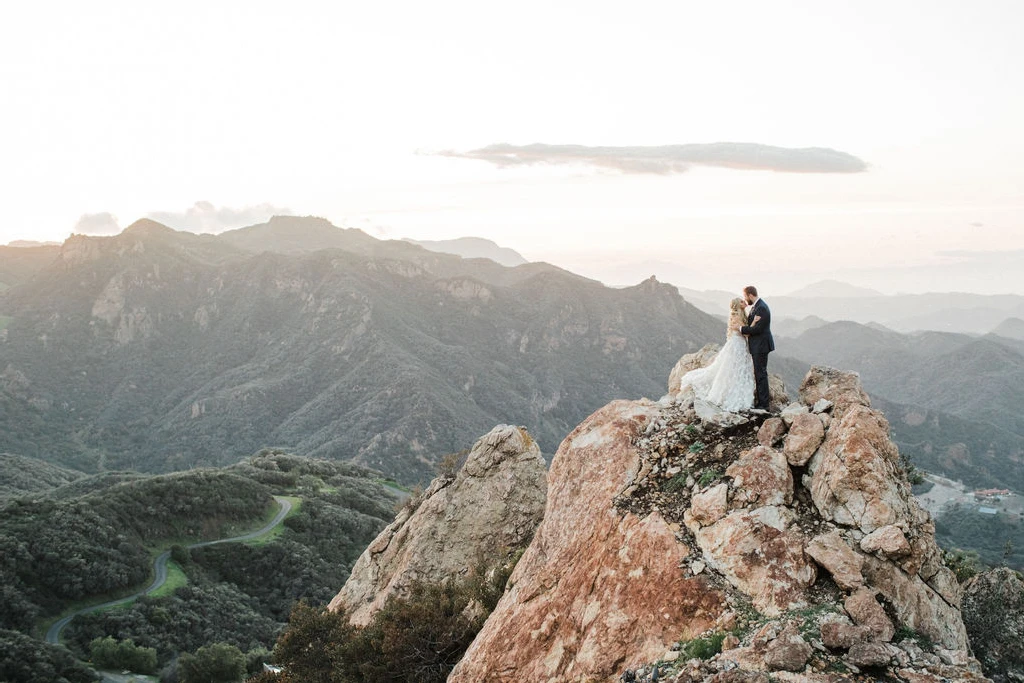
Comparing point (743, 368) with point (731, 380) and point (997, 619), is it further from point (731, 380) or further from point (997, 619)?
point (997, 619)

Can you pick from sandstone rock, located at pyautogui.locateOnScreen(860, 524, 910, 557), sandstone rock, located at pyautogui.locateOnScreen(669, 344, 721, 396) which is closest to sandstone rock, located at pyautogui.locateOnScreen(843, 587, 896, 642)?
sandstone rock, located at pyautogui.locateOnScreen(860, 524, 910, 557)

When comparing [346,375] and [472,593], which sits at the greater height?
[472,593]

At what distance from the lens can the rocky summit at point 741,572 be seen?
25.4 feet

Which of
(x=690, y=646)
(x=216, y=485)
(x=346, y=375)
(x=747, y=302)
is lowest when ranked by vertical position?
(x=346, y=375)

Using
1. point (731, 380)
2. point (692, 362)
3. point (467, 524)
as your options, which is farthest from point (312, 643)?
point (731, 380)

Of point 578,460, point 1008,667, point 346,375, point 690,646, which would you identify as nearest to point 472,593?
point 578,460

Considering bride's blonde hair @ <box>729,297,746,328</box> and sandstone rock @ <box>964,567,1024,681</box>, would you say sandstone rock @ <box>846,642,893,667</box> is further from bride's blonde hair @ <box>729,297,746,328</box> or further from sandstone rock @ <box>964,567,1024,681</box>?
sandstone rock @ <box>964,567,1024,681</box>

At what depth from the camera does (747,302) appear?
14.0 metres

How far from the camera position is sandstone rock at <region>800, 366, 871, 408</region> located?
12.7 m

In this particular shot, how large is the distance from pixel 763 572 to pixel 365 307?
194 metres

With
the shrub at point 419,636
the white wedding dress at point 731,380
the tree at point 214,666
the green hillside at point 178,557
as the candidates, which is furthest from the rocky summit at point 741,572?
the green hillside at point 178,557

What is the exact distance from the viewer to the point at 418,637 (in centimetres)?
1441

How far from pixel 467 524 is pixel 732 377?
9.67 meters

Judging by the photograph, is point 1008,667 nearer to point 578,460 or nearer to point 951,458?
point 578,460
